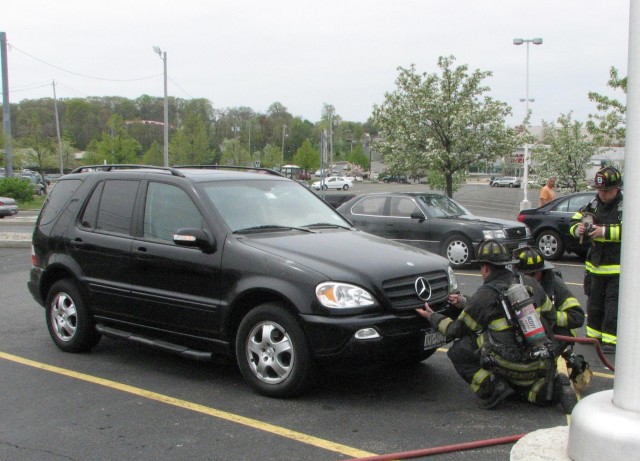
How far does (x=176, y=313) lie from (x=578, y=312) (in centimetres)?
317

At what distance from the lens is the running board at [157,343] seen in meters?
5.40

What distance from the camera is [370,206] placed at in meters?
13.6

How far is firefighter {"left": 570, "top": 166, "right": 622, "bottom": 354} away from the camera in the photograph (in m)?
6.38

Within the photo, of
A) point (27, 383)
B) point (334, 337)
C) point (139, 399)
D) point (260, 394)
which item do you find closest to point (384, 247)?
point (334, 337)

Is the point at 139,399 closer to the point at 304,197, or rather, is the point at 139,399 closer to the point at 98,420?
the point at 98,420

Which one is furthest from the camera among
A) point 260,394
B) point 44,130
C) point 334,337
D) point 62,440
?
point 44,130

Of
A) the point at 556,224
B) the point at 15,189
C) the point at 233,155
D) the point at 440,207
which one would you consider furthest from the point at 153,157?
the point at 556,224

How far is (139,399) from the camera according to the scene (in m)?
5.19

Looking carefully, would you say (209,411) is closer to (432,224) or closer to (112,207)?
(112,207)

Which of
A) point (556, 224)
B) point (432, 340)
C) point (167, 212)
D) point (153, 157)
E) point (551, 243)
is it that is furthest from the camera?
point (153, 157)

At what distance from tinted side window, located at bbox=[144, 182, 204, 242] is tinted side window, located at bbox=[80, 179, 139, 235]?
0.72 ft

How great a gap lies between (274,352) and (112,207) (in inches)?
93.7

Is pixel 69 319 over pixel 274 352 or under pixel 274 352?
under

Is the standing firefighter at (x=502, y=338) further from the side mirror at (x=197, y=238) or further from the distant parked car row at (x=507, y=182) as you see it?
the distant parked car row at (x=507, y=182)
